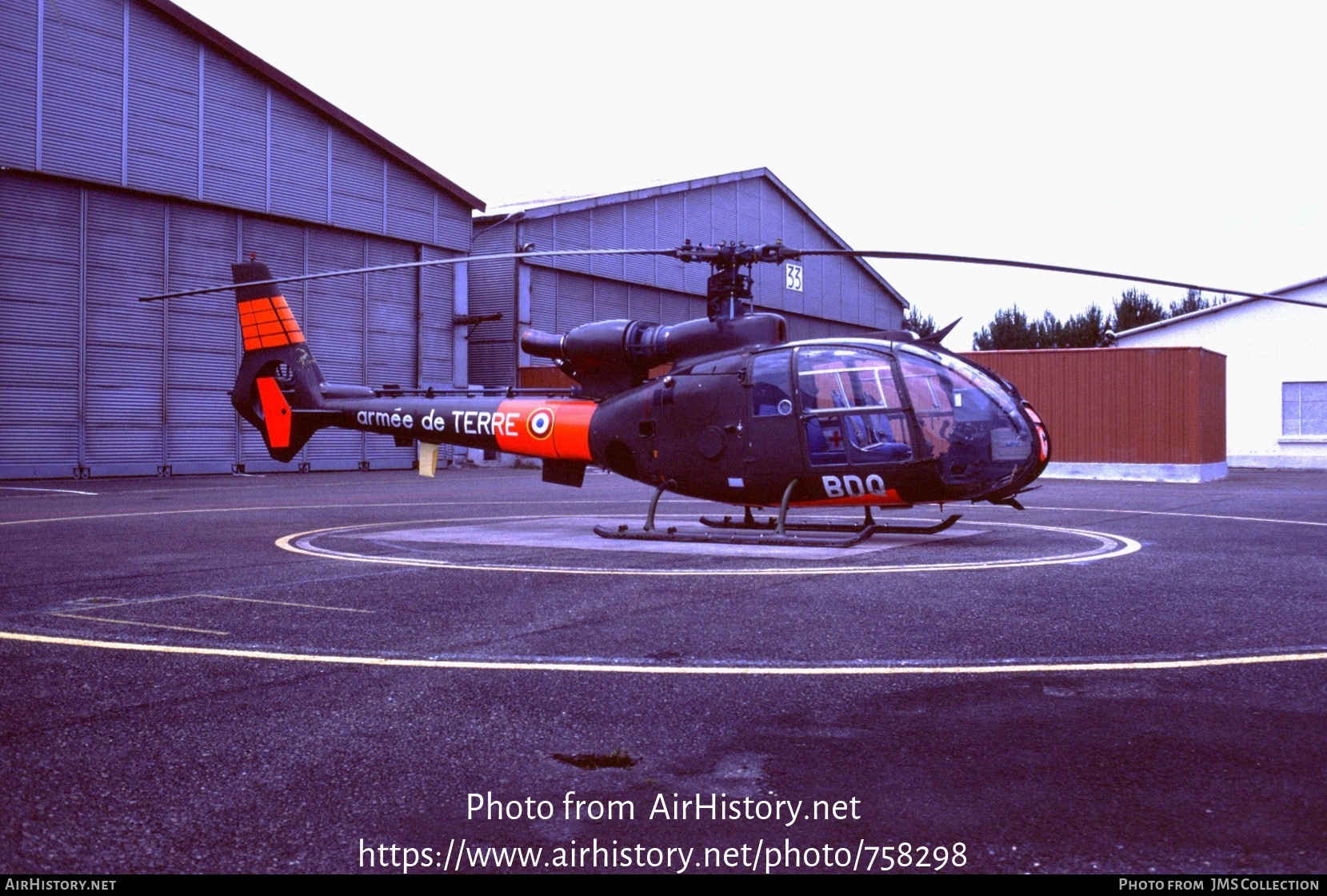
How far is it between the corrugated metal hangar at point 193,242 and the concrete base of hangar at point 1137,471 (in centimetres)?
1896

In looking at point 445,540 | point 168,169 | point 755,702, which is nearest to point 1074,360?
point 445,540

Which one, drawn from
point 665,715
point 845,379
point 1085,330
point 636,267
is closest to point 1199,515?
point 845,379

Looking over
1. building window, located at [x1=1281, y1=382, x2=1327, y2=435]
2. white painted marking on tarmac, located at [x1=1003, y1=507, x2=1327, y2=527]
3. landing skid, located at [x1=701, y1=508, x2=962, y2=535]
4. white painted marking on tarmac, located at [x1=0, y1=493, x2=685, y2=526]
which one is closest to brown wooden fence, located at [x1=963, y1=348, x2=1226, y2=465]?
building window, located at [x1=1281, y1=382, x2=1327, y2=435]

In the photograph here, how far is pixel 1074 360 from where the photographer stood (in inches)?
1240

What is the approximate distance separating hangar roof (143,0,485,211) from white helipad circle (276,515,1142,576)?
73.4ft

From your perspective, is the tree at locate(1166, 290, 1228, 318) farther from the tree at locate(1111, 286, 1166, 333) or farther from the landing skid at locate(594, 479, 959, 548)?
the landing skid at locate(594, 479, 959, 548)

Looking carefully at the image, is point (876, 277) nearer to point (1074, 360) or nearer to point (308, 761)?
point (1074, 360)

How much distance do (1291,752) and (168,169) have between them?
32297 mm

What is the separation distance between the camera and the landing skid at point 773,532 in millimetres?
12297

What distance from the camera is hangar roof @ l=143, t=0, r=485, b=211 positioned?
98.6 ft

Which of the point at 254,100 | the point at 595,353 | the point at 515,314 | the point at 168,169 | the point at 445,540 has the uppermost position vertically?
the point at 254,100

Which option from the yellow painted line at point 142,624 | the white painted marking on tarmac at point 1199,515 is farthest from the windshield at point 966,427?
the yellow painted line at point 142,624

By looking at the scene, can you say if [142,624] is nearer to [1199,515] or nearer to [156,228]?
[1199,515]

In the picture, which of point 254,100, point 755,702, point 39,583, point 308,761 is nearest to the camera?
point 308,761
